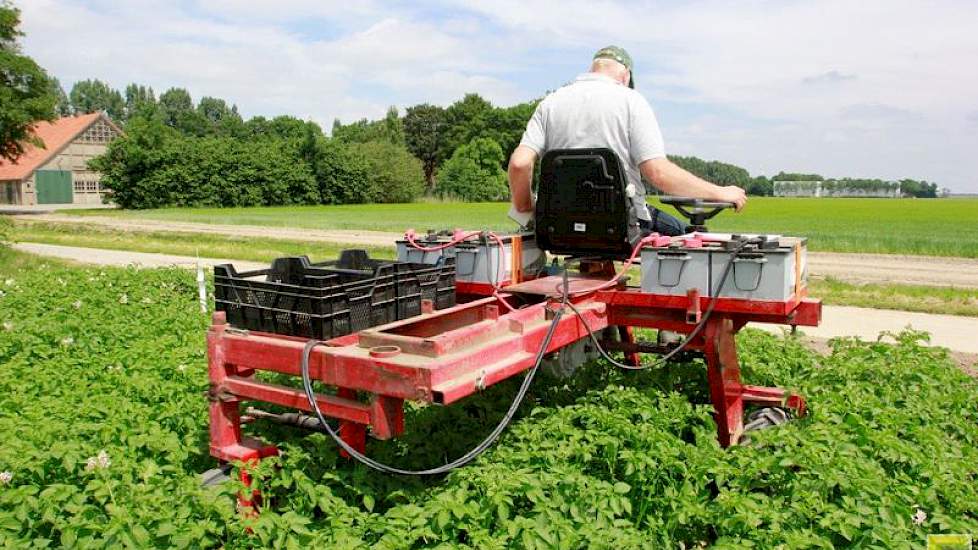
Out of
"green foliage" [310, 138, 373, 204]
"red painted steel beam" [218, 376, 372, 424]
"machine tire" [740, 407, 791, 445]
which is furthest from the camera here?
"green foliage" [310, 138, 373, 204]

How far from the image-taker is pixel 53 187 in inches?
2746

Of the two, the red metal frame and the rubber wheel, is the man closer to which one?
the red metal frame

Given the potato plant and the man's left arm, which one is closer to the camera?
the potato plant

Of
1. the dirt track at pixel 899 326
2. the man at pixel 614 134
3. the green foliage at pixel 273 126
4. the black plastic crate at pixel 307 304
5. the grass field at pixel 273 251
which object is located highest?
the green foliage at pixel 273 126

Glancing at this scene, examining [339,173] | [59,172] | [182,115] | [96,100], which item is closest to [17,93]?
[339,173]

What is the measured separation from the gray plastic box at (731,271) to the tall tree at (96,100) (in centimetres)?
16634

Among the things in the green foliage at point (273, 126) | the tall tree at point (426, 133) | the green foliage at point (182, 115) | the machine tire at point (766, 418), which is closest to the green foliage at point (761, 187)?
the tall tree at point (426, 133)

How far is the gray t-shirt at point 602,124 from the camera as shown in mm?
4836

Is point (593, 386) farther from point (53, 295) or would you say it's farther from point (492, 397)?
point (53, 295)

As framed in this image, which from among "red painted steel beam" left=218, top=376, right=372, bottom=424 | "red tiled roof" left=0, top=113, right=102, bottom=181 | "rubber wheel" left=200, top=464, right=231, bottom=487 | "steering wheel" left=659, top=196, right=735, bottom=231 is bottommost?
"rubber wheel" left=200, top=464, right=231, bottom=487

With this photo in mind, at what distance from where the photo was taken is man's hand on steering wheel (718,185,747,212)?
476 centimetres

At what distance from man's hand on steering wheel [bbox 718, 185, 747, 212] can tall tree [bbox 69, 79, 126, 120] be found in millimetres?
166225

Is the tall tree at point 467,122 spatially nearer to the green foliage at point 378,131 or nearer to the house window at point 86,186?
the green foliage at point 378,131

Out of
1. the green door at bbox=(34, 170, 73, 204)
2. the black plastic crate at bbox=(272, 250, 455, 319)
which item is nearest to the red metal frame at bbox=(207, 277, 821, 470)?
the black plastic crate at bbox=(272, 250, 455, 319)
